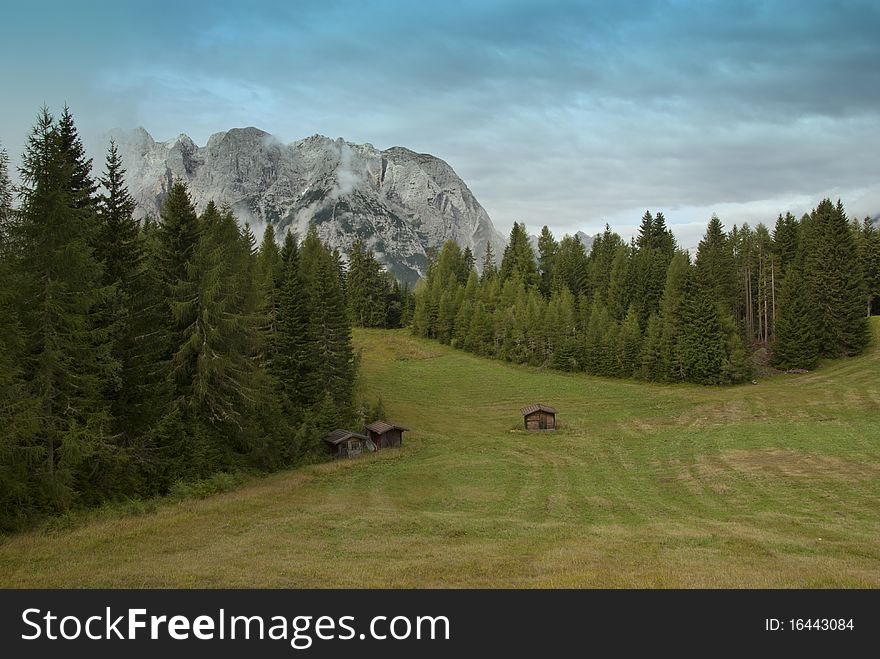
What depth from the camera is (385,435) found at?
53.3 m

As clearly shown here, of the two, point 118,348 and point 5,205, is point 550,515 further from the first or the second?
point 5,205

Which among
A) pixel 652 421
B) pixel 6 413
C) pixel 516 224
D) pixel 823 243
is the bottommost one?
pixel 652 421

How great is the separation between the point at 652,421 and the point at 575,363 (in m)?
32.9

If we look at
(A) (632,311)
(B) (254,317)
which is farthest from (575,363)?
(B) (254,317)

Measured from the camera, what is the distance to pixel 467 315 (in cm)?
11281

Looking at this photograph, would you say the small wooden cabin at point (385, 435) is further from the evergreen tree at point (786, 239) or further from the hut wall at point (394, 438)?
the evergreen tree at point (786, 239)

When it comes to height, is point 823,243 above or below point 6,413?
above

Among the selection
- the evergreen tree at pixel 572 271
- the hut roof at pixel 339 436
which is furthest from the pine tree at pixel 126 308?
the evergreen tree at pixel 572 271

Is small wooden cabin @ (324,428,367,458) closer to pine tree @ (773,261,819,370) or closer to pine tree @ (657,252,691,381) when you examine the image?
pine tree @ (657,252,691,381)

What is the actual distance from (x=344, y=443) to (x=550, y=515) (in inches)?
966

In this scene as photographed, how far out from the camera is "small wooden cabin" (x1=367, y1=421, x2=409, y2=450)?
5300 cm

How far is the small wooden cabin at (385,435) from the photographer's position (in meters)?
53.0

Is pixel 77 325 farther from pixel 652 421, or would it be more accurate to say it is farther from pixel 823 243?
pixel 823 243

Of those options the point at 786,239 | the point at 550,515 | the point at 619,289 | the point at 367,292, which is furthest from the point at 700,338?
the point at 367,292
